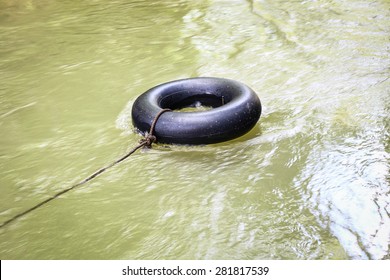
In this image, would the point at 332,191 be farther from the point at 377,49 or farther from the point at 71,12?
the point at 71,12

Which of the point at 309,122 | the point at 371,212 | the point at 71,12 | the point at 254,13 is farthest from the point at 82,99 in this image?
the point at 71,12

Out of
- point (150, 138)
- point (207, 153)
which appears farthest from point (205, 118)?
point (150, 138)

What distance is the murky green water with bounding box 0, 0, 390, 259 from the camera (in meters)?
2.40

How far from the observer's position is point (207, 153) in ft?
10.6

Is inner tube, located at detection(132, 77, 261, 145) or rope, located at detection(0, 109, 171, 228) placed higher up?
inner tube, located at detection(132, 77, 261, 145)

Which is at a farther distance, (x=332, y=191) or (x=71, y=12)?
(x=71, y=12)

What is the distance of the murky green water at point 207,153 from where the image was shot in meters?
2.40

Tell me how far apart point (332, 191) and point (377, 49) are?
2.90m

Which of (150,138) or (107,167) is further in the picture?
(150,138)

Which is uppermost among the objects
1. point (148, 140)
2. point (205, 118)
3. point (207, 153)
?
point (205, 118)

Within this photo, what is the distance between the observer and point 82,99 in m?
4.35

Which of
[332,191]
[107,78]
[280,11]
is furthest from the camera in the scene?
[280,11]

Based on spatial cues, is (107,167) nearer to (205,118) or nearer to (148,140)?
(148,140)

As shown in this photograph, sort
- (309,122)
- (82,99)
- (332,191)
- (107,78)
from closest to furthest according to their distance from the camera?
(332,191) → (309,122) → (82,99) → (107,78)
